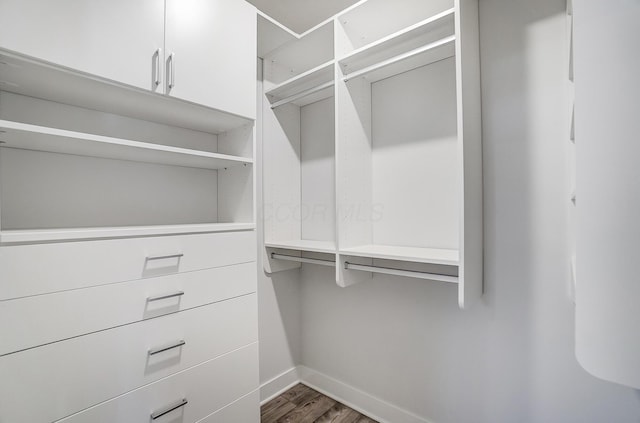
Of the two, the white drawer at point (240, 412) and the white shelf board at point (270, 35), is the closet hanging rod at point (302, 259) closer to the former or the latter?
the white drawer at point (240, 412)

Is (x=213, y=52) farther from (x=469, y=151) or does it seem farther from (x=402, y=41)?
(x=469, y=151)

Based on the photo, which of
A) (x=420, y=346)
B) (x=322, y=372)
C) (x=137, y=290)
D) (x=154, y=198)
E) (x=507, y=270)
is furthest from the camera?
(x=322, y=372)

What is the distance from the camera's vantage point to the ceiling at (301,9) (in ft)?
5.83

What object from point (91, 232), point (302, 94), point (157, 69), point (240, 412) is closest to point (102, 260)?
point (91, 232)

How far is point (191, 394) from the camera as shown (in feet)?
4.25

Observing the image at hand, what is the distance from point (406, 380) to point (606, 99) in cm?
176

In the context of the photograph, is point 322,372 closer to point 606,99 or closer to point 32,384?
point 32,384

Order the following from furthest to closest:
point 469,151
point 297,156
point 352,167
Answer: point 297,156
point 352,167
point 469,151

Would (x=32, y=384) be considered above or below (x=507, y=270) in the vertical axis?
below

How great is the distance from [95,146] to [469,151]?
1610mm

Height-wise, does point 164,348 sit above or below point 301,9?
below

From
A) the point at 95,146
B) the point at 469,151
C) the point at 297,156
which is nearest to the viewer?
the point at 95,146

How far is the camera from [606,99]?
573 mm

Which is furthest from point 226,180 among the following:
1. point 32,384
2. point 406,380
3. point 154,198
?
point 406,380
